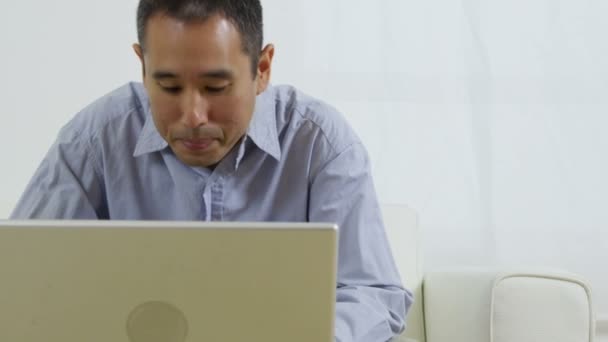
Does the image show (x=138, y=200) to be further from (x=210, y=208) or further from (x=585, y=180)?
(x=585, y=180)

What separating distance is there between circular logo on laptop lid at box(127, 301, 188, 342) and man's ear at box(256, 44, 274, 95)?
703mm

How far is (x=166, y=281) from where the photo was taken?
0.97 meters

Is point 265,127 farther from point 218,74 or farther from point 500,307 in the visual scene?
point 500,307

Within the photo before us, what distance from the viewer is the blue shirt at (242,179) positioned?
1680mm

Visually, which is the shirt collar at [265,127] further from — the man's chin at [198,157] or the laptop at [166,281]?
the laptop at [166,281]

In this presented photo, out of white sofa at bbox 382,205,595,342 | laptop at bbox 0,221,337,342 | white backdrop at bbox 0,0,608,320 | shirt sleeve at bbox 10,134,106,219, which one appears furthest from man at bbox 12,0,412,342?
white backdrop at bbox 0,0,608,320

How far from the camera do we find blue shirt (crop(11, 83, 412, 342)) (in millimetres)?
1680

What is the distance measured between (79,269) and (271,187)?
0.78m

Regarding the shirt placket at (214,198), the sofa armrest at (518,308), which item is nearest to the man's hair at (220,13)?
the shirt placket at (214,198)

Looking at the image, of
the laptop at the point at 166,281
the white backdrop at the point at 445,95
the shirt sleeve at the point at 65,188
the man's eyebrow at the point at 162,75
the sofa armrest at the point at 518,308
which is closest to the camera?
the laptop at the point at 166,281

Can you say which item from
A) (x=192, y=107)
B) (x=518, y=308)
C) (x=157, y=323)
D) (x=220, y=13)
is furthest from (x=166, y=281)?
(x=518, y=308)

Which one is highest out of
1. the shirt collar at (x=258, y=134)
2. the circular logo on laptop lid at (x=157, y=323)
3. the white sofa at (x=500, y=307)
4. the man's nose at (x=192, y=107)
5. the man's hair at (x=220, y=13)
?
the man's hair at (x=220, y=13)

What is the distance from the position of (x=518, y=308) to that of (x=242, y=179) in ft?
1.95

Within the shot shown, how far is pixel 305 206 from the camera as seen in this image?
1746 mm
